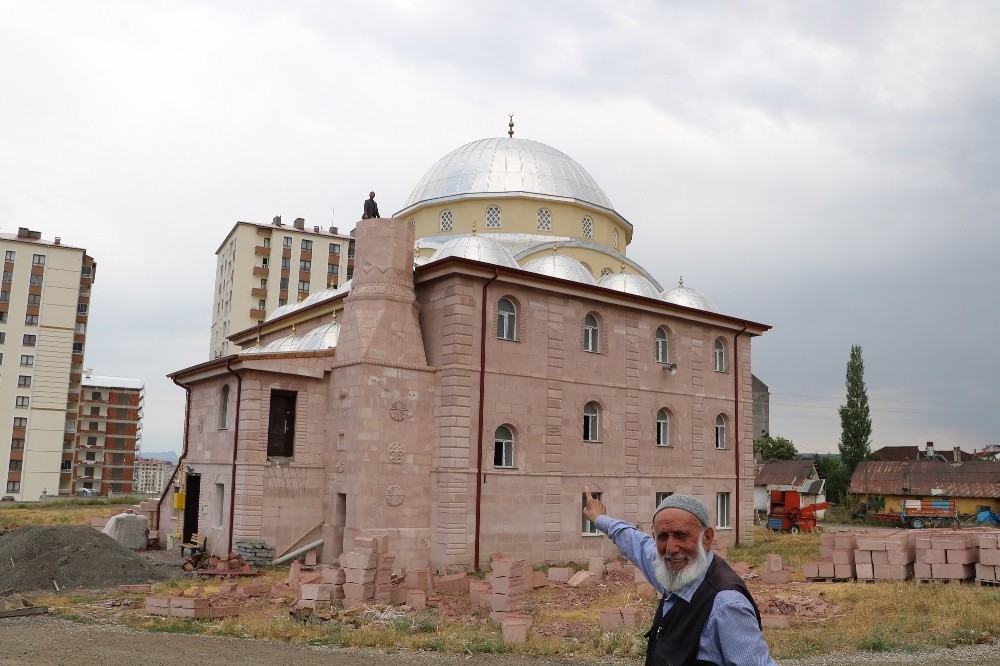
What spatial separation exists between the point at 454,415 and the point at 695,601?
17312 mm

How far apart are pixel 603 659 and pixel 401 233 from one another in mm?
13032

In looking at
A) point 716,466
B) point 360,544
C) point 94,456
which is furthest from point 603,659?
point 94,456

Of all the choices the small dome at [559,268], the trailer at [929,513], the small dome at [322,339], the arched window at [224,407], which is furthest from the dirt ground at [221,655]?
the trailer at [929,513]

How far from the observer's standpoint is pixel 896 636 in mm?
12594

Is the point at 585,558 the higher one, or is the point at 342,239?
the point at 342,239

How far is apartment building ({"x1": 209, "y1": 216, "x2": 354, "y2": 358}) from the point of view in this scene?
217 feet

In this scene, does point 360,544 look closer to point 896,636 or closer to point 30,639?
point 30,639

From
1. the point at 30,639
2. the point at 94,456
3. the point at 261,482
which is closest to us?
the point at 30,639

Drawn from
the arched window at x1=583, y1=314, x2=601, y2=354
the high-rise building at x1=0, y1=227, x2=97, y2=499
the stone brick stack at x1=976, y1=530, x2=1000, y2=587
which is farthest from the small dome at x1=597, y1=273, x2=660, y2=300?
the high-rise building at x1=0, y1=227, x2=97, y2=499

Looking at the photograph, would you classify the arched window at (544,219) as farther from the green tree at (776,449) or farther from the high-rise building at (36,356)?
the high-rise building at (36,356)

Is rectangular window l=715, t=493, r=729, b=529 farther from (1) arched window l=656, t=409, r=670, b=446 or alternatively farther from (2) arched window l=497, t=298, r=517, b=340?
(2) arched window l=497, t=298, r=517, b=340

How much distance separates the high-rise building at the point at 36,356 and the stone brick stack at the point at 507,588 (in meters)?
56.8

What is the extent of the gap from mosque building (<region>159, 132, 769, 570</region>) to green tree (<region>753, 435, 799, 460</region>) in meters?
31.9

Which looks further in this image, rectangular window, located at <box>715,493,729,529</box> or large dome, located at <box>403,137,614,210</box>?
large dome, located at <box>403,137,614,210</box>
